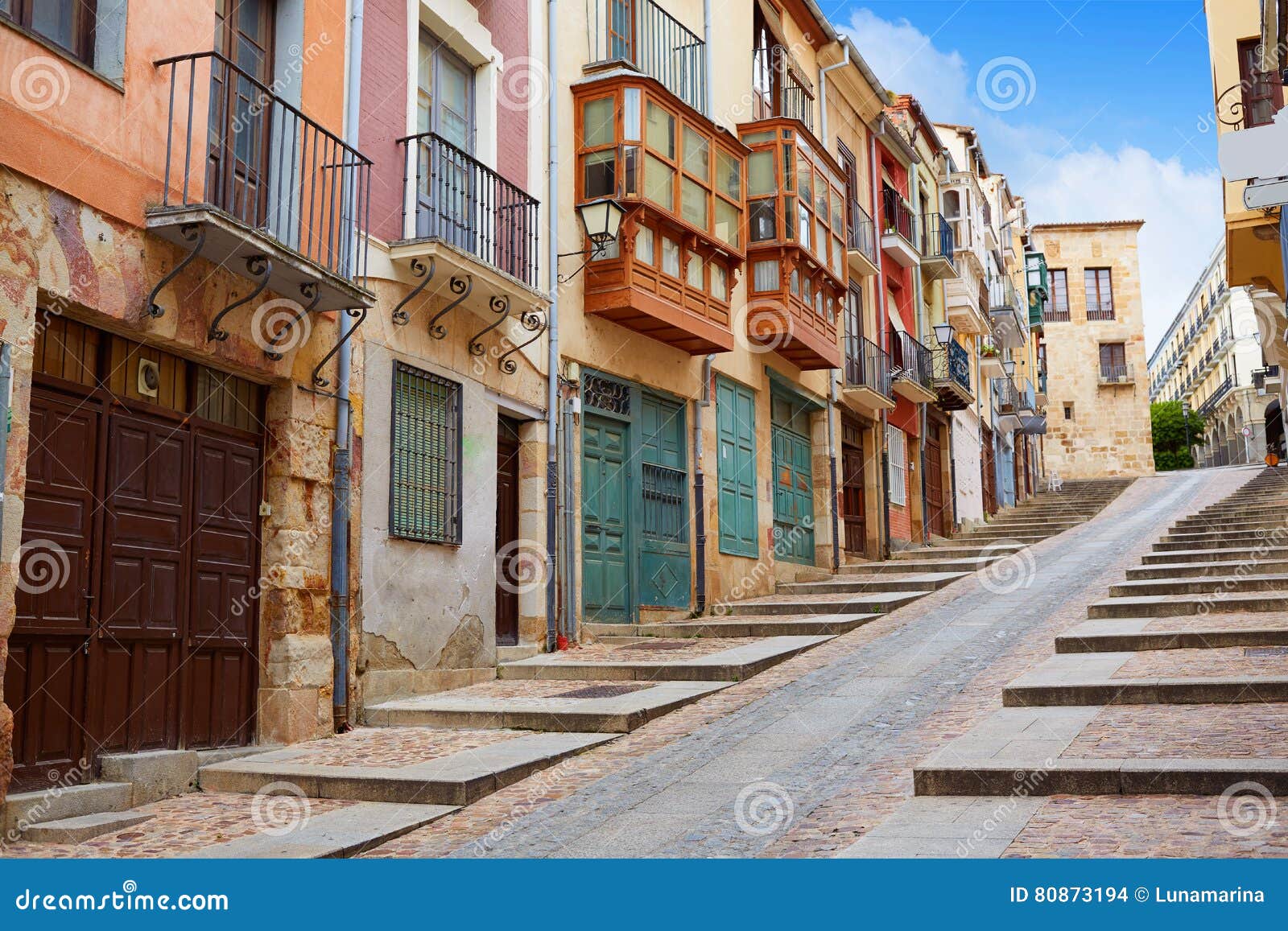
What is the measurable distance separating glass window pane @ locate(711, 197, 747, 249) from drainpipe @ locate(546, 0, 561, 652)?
2.88m

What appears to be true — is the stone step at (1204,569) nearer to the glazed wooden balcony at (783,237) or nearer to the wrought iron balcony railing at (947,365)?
the glazed wooden balcony at (783,237)

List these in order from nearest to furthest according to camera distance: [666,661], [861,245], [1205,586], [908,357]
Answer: [666,661], [1205,586], [861,245], [908,357]

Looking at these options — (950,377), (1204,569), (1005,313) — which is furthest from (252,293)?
(1005,313)

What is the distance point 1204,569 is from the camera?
14898 mm

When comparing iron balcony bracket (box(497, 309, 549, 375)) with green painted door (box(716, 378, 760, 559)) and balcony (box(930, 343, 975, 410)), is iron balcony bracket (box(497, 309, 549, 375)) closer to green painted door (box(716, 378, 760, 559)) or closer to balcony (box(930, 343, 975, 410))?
green painted door (box(716, 378, 760, 559))

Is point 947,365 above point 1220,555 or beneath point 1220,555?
above

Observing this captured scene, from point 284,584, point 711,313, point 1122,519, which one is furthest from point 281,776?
point 1122,519

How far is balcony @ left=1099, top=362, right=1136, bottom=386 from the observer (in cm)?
5391

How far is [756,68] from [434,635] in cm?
1171

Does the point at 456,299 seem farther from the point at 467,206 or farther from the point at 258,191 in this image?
the point at 258,191

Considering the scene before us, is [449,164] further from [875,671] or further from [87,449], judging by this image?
[875,671]

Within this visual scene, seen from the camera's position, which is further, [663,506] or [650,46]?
[650,46]

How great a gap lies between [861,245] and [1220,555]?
8958mm

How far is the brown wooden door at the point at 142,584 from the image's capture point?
25.4ft
